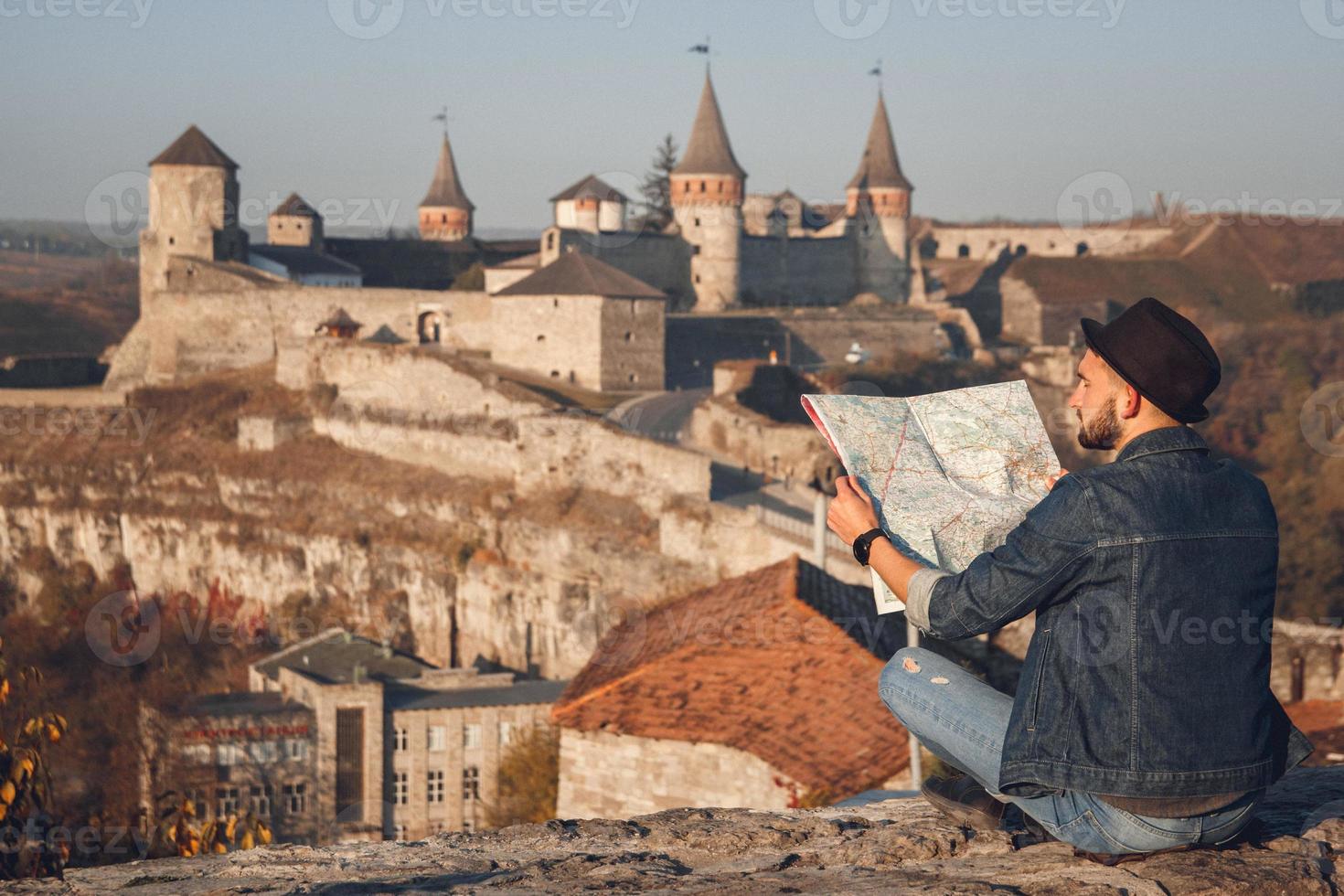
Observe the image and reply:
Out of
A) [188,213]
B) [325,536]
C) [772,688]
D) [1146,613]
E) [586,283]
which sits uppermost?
[188,213]

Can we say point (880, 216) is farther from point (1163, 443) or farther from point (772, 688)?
point (1163, 443)

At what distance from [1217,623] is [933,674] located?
3.44 ft

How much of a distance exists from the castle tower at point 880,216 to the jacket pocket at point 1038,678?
2194 inches

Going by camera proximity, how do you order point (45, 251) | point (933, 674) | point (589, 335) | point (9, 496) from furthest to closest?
point (45, 251) → point (9, 496) → point (589, 335) → point (933, 674)

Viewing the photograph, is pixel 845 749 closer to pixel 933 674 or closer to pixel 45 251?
pixel 933 674

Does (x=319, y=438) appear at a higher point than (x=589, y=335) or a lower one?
lower

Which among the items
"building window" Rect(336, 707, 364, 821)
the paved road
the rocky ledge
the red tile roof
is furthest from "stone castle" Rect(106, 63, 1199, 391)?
the rocky ledge

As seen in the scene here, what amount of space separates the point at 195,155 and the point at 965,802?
153ft

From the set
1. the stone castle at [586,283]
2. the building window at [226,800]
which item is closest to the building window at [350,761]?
the building window at [226,800]

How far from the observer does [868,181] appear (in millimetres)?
62875

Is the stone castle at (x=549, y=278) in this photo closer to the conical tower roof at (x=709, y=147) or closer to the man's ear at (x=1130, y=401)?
the conical tower roof at (x=709, y=147)

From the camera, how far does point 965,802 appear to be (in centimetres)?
493

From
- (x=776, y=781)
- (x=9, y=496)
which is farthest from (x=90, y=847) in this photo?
(x=9, y=496)

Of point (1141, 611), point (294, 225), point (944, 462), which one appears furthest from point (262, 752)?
point (294, 225)
